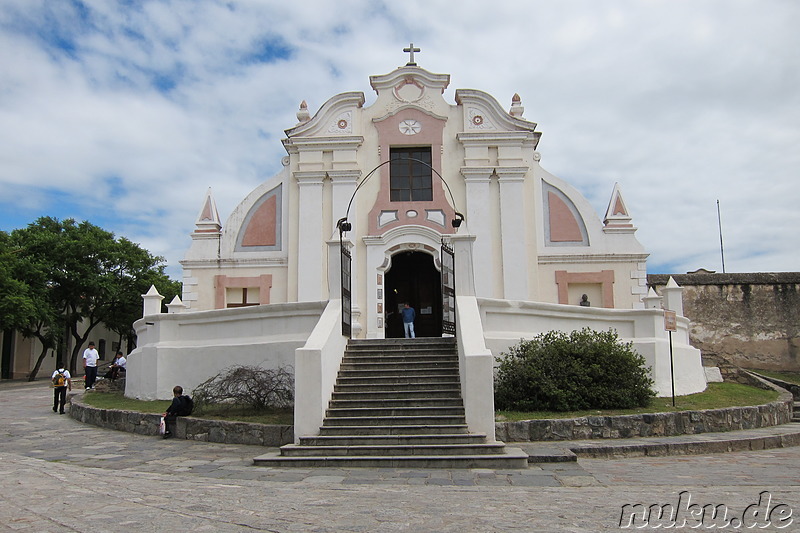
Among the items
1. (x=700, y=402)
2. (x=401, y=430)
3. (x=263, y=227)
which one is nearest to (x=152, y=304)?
(x=263, y=227)

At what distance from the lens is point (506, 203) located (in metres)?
20.0

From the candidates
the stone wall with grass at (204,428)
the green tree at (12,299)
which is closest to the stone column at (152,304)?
the stone wall with grass at (204,428)

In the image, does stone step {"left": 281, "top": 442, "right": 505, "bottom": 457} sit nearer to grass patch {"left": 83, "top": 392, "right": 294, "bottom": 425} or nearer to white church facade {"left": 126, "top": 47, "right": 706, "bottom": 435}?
grass patch {"left": 83, "top": 392, "right": 294, "bottom": 425}

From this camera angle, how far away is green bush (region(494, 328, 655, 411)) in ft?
40.4

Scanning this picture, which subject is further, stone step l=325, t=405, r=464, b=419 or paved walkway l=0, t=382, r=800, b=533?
stone step l=325, t=405, r=464, b=419

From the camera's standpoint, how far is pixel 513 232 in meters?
19.7

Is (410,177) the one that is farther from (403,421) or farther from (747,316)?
(747,316)

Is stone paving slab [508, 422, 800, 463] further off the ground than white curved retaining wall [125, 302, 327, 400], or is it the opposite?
white curved retaining wall [125, 302, 327, 400]

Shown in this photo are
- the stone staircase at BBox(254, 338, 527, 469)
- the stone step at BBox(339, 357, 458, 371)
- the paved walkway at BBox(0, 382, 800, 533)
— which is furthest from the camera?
the stone step at BBox(339, 357, 458, 371)

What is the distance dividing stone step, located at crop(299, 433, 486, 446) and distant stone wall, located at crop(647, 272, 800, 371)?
50.6 ft

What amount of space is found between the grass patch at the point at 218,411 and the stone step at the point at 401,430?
4.07ft

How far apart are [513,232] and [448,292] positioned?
5981 millimetres

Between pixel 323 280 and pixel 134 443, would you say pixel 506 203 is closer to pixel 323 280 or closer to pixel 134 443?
pixel 323 280

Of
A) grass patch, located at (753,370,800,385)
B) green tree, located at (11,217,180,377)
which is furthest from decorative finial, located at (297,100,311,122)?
green tree, located at (11,217,180,377)
